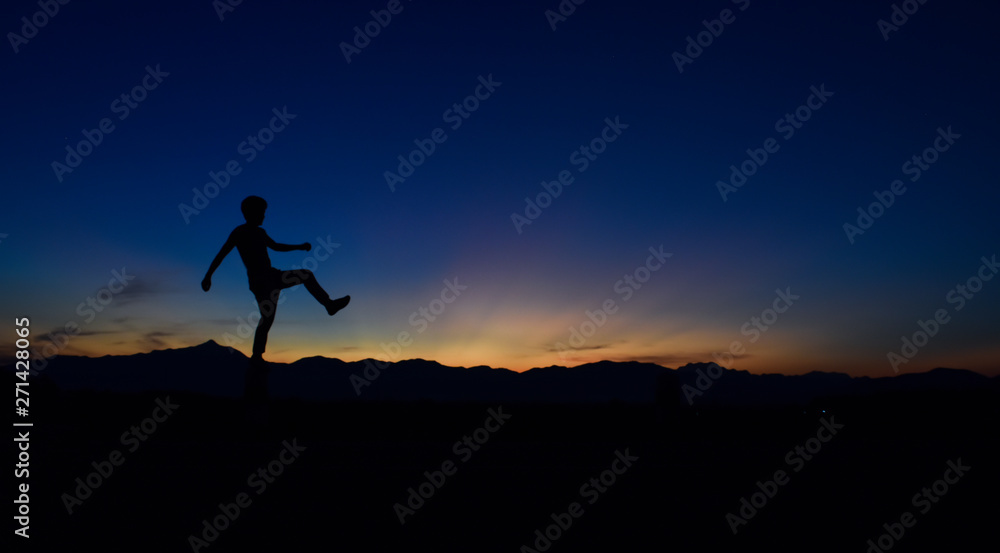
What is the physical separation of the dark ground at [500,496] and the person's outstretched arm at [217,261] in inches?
75.0

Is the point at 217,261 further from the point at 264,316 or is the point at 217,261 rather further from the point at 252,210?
the point at 264,316

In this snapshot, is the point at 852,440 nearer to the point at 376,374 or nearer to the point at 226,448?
the point at 376,374

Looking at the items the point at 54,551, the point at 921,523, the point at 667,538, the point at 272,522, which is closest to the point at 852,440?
the point at 921,523

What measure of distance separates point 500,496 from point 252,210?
577 cm

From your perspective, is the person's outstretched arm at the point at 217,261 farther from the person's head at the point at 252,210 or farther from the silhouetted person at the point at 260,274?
the person's head at the point at 252,210

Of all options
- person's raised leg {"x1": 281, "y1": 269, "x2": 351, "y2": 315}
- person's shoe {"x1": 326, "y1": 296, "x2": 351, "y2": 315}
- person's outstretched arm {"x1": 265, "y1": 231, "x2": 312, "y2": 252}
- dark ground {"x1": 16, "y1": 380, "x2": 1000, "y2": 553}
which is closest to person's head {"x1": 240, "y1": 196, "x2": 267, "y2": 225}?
person's outstretched arm {"x1": 265, "y1": 231, "x2": 312, "y2": 252}

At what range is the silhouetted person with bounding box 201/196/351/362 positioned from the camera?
24.0 ft

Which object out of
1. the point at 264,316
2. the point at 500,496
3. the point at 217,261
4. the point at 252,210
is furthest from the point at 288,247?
the point at 500,496

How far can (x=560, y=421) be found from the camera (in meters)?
9.85

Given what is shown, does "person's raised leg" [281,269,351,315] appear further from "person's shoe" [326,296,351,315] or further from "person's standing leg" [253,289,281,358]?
"person's standing leg" [253,289,281,358]

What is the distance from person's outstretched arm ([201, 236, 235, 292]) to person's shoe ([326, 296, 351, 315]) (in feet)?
4.70

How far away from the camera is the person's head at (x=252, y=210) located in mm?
7605

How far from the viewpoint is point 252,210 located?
25.0 ft

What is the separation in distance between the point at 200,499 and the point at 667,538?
2433 millimetres
